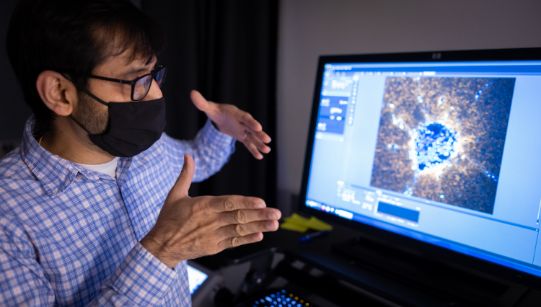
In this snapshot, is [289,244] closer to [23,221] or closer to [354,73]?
[354,73]

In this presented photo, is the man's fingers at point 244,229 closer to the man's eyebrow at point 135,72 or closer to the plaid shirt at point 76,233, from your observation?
the plaid shirt at point 76,233

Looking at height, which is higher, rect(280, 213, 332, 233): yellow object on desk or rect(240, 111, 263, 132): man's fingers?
rect(240, 111, 263, 132): man's fingers

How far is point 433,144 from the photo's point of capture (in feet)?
2.79

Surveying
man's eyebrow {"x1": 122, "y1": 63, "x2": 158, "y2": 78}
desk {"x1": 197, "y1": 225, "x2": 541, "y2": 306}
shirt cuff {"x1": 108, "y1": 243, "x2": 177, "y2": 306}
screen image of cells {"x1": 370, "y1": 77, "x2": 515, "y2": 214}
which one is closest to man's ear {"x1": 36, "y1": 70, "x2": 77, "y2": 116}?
man's eyebrow {"x1": 122, "y1": 63, "x2": 158, "y2": 78}

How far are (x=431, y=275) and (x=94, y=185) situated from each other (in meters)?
0.84

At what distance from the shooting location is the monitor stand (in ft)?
2.68

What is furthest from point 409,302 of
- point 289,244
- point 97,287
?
point 97,287

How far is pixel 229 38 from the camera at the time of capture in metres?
1.49

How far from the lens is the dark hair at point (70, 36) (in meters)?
0.72

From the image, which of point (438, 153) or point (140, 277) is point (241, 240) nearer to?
point (140, 277)

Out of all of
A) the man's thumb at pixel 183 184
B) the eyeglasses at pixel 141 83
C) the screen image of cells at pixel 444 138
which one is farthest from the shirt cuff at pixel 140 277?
the screen image of cells at pixel 444 138

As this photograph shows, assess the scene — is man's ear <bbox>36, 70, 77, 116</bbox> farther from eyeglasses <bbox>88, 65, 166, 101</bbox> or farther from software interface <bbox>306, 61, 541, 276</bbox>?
software interface <bbox>306, 61, 541, 276</bbox>

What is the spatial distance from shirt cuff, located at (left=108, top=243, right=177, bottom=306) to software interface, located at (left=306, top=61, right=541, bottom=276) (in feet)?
1.77

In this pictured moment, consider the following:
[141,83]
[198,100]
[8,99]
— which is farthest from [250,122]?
[8,99]
